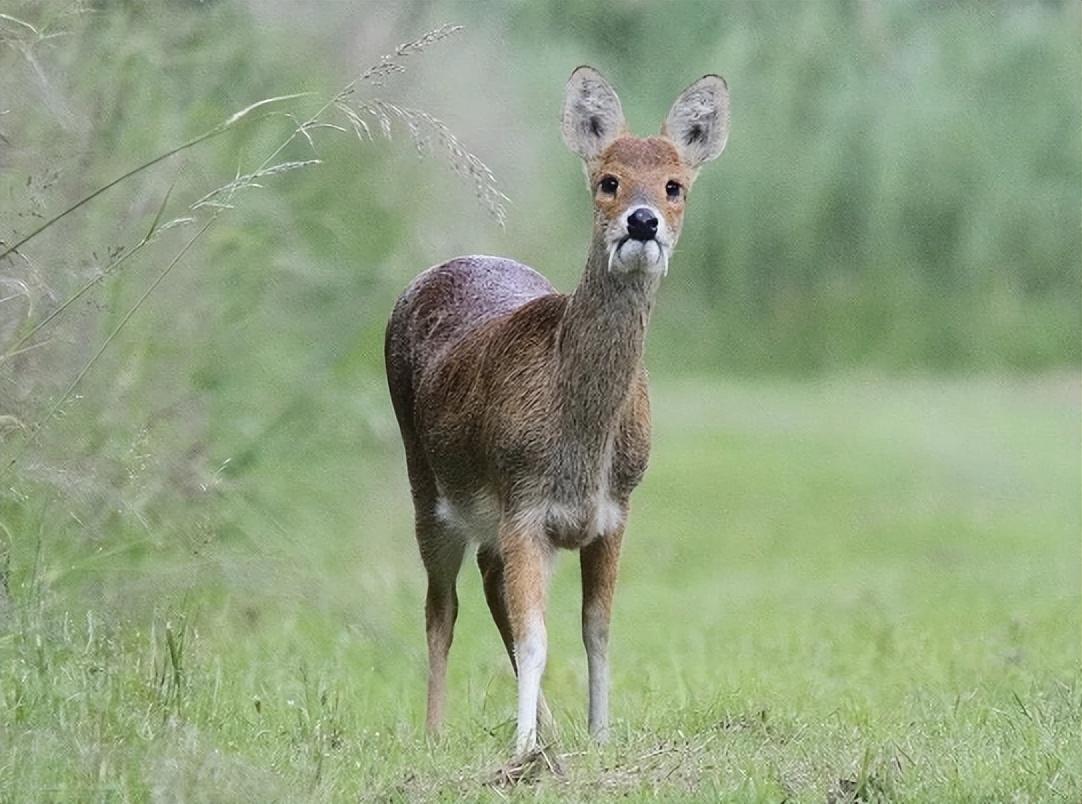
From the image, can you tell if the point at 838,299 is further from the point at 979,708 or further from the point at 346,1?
the point at 979,708

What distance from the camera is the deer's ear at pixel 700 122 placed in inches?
268

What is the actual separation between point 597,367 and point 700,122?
2.65 ft

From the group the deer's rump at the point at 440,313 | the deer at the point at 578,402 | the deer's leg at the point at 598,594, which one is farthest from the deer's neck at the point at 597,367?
the deer's rump at the point at 440,313

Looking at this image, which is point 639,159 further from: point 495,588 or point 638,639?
point 638,639

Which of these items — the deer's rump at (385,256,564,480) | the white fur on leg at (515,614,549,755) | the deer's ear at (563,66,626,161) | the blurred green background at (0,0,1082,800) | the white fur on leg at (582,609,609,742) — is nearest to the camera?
the white fur on leg at (515,614,549,755)

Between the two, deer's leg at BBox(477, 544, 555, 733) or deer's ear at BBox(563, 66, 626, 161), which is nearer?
deer's ear at BBox(563, 66, 626, 161)

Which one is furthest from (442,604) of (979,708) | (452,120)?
(452,120)

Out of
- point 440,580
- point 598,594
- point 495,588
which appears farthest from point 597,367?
point 440,580

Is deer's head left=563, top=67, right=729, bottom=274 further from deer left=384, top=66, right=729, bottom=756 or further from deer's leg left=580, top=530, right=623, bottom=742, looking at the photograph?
deer's leg left=580, top=530, right=623, bottom=742

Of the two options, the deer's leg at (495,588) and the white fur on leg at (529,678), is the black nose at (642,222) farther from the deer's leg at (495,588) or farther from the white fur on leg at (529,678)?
the deer's leg at (495,588)

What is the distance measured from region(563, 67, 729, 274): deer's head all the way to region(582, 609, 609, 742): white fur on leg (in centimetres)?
103

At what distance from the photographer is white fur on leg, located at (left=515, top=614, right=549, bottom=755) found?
6.13 metres

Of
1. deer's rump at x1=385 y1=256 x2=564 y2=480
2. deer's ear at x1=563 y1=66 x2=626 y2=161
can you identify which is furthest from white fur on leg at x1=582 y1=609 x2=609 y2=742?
deer's ear at x1=563 y1=66 x2=626 y2=161

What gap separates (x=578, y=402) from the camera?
6.56 metres
